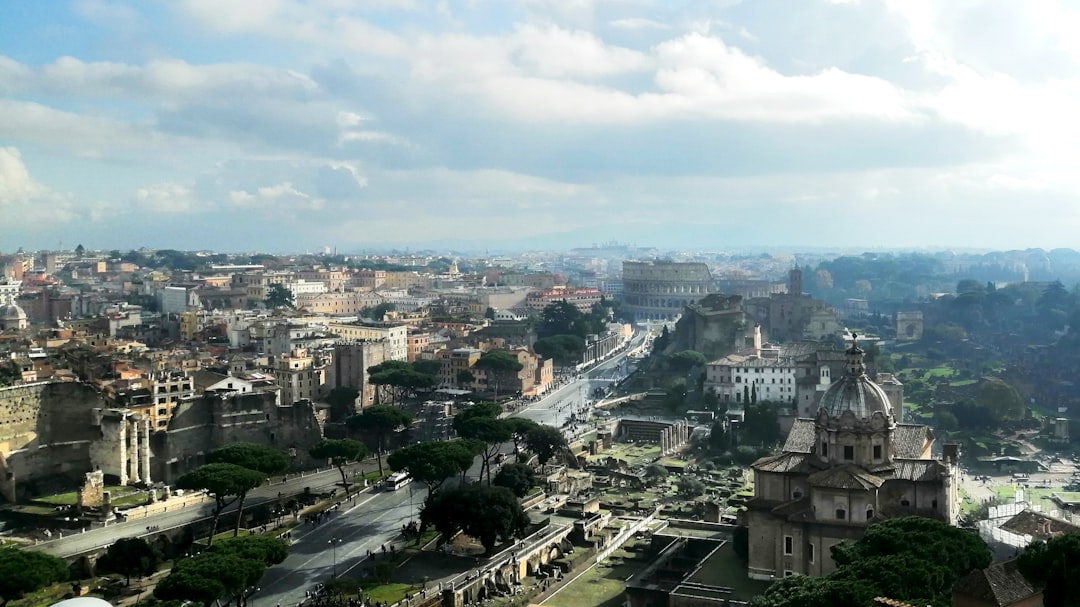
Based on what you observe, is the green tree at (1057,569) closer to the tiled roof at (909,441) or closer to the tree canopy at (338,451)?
the tiled roof at (909,441)

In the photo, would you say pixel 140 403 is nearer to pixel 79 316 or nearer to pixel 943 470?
pixel 943 470

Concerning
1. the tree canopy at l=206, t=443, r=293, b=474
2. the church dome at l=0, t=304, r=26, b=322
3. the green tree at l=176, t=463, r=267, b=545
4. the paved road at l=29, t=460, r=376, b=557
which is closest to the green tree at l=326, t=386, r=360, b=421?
the paved road at l=29, t=460, r=376, b=557

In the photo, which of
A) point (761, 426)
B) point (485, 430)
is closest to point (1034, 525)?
point (485, 430)

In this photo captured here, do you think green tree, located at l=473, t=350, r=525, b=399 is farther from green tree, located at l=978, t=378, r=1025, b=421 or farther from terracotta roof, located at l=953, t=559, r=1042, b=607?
terracotta roof, located at l=953, t=559, r=1042, b=607

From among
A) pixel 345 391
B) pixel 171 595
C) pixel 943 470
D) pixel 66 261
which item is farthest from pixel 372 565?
pixel 66 261

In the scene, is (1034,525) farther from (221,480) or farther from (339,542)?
(221,480)
